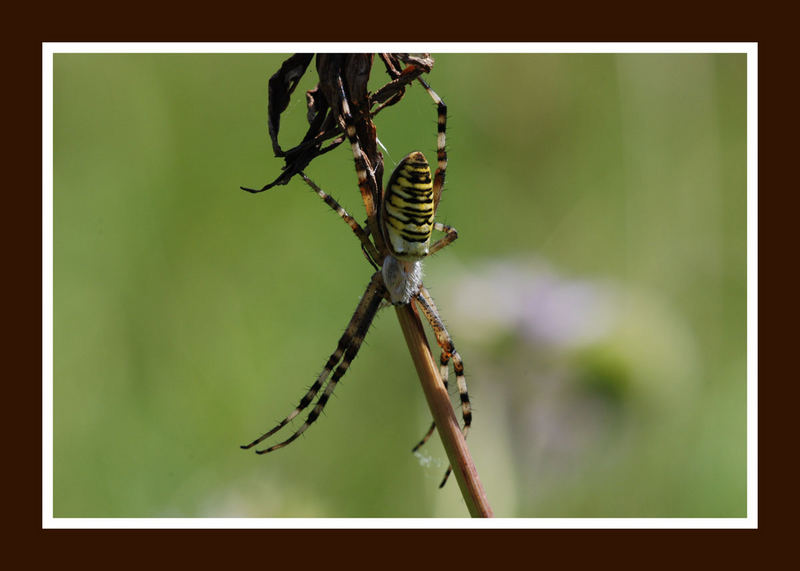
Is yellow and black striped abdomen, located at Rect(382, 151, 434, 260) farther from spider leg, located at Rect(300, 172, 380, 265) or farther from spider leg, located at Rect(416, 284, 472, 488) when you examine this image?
spider leg, located at Rect(416, 284, 472, 488)

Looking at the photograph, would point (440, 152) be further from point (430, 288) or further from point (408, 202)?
point (430, 288)

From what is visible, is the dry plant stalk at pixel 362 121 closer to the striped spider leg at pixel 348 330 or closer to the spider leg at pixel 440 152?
the striped spider leg at pixel 348 330

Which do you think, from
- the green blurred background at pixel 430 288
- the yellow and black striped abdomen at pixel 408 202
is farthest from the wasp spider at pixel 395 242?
the green blurred background at pixel 430 288

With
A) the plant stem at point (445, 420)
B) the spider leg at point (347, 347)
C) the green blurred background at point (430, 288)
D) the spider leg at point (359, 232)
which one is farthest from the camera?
the green blurred background at point (430, 288)

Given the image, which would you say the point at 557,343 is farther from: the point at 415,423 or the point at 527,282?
the point at 415,423

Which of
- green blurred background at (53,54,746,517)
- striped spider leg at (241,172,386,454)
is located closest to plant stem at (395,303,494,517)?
striped spider leg at (241,172,386,454)

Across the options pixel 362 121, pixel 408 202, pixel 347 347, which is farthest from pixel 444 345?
pixel 362 121
